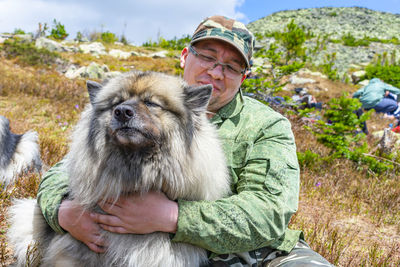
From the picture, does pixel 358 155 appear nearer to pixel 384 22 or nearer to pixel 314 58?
pixel 314 58

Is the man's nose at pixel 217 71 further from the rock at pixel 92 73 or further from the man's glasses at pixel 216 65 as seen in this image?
the rock at pixel 92 73

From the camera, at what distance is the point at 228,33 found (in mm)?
2295

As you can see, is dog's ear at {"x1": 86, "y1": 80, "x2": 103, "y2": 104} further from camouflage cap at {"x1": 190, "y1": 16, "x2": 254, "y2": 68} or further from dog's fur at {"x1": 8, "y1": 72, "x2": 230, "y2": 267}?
camouflage cap at {"x1": 190, "y1": 16, "x2": 254, "y2": 68}

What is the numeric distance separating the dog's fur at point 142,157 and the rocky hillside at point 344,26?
132ft

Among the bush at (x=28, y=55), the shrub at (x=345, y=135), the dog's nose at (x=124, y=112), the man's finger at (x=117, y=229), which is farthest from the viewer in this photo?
the bush at (x=28, y=55)

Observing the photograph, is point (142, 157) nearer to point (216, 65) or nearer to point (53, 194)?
point (53, 194)

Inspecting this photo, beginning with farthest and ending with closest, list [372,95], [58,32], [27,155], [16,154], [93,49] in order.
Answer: [58,32] < [93,49] < [372,95] < [16,154] < [27,155]

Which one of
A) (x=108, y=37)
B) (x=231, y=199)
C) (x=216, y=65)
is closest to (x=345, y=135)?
(x=216, y=65)

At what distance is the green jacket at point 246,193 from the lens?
1.61 meters

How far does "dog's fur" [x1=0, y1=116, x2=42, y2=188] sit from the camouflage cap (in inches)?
126

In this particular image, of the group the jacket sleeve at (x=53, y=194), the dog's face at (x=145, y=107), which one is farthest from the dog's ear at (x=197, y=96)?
the jacket sleeve at (x=53, y=194)

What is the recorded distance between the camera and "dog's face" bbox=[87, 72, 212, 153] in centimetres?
161

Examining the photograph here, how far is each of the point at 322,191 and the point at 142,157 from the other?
4050 millimetres

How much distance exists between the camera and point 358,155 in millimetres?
5777
